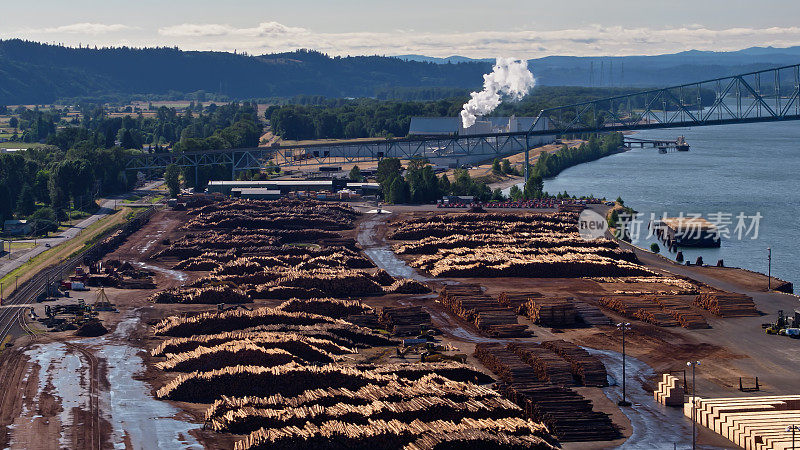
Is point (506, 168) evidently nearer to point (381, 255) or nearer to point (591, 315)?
point (381, 255)

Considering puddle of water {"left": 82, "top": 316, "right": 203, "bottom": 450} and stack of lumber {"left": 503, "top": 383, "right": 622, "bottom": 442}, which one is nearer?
puddle of water {"left": 82, "top": 316, "right": 203, "bottom": 450}

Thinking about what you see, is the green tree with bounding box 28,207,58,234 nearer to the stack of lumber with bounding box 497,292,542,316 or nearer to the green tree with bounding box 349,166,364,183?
the green tree with bounding box 349,166,364,183

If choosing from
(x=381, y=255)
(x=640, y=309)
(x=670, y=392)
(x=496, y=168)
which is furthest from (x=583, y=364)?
(x=496, y=168)

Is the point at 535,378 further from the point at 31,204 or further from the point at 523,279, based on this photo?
the point at 31,204

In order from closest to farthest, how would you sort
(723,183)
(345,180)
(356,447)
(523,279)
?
(356,447) → (523,279) → (345,180) → (723,183)

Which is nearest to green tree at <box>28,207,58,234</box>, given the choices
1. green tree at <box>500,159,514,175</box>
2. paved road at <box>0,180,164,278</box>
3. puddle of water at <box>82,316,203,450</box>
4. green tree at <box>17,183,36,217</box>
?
paved road at <box>0,180,164,278</box>

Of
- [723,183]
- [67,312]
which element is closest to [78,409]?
[67,312]
